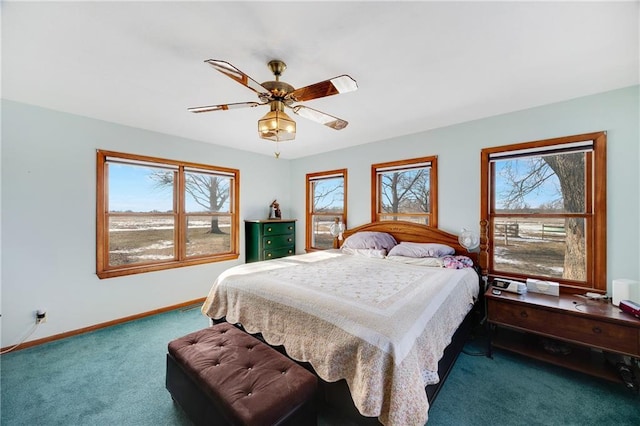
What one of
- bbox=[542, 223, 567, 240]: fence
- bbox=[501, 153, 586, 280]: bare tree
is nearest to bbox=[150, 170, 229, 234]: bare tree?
bbox=[501, 153, 586, 280]: bare tree

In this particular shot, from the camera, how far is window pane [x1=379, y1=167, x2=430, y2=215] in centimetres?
364

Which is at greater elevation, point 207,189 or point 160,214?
point 207,189

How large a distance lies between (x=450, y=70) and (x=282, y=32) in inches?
53.5

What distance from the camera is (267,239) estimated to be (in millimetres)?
4426

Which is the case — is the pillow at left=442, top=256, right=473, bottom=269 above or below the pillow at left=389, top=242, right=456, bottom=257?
below

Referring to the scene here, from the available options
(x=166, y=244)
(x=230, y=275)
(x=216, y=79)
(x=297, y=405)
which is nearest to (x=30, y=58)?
(x=216, y=79)

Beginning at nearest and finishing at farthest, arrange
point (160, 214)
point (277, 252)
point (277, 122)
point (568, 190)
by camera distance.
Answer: point (277, 122)
point (568, 190)
point (160, 214)
point (277, 252)

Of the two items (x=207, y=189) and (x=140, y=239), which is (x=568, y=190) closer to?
(x=207, y=189)

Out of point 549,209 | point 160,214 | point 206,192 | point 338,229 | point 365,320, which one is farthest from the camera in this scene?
point 338,229

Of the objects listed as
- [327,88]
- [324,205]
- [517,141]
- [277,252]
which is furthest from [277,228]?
[517,141]

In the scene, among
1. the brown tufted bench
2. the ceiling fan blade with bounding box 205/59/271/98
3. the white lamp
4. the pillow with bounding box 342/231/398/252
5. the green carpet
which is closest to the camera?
the brown tufted bench

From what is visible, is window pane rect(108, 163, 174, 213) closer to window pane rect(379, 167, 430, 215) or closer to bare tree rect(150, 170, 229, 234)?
bare tree rect(150, 170, 229, 234)

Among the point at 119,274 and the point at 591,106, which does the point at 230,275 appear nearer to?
the point at 119,274

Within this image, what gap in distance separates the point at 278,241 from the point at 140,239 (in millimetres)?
2061
